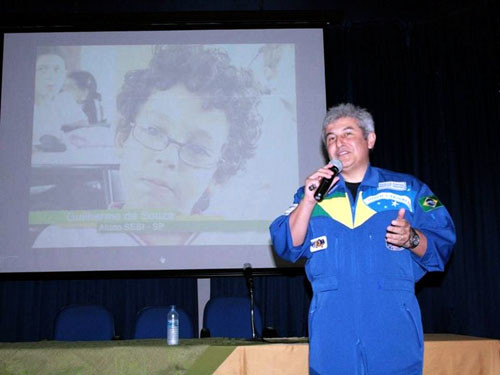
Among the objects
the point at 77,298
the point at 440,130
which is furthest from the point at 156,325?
the point at 440,130

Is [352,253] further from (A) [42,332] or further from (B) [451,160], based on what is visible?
(A) [42,332]

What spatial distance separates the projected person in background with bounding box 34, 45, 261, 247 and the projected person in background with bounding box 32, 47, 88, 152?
414 millimetres

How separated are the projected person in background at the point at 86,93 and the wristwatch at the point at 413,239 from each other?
138 inches

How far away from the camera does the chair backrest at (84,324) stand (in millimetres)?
4277

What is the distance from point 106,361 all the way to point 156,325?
1793mm

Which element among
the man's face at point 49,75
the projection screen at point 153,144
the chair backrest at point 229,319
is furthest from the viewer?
the man's face at point 49,75

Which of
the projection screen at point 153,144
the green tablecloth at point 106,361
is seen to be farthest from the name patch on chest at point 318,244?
the projection screen at point 153,144

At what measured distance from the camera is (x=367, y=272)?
1900 millimetres

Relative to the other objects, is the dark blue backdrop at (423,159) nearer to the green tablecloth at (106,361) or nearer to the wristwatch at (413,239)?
the green tablecloth at (106,361)

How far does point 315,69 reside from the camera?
495 centimetres

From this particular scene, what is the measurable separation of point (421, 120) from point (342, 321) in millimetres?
3830

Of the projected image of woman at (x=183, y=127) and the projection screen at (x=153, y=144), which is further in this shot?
the projected image of woman at (x=183, y=127)

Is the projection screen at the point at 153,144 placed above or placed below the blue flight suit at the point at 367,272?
above

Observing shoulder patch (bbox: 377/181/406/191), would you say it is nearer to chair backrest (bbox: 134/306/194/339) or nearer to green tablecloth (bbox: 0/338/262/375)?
green tablecloth (bbox: 0/338/262/375)
